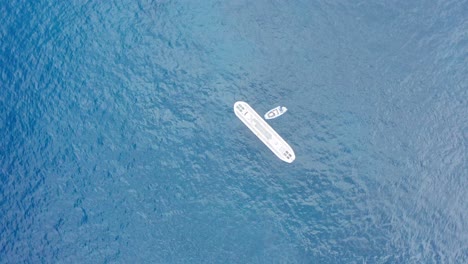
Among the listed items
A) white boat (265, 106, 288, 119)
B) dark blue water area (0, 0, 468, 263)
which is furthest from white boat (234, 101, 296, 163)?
white boat (265, 106, 288, 119)

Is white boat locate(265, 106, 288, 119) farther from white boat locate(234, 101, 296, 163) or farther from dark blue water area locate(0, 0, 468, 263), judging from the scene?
white boat locate(234, 101, 296, 163)

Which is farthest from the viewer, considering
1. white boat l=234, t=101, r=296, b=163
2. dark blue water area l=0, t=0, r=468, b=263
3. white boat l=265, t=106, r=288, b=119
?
white boat l=265, t=106, r=288, b=119

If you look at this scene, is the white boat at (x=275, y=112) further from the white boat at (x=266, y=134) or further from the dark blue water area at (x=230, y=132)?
the white boat at (x=266, y=134)

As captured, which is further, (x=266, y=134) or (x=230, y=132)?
(x=230, y=132)

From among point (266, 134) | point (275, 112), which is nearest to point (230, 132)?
point (266, 134)

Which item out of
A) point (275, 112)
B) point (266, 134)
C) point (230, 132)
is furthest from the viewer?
point (230, 132)

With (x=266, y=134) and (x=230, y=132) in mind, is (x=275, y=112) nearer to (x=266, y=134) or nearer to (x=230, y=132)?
(x=266, y=134)

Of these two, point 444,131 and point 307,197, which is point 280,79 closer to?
point 307,197
